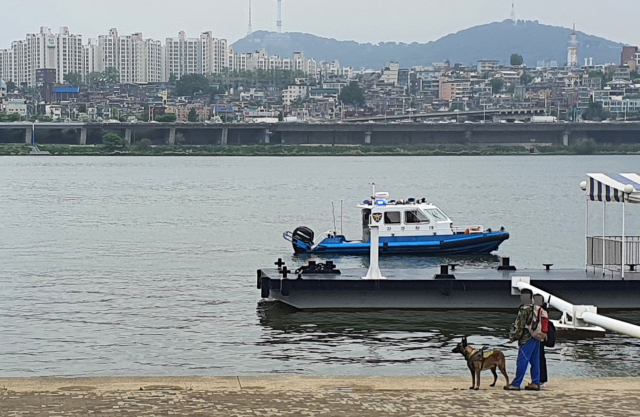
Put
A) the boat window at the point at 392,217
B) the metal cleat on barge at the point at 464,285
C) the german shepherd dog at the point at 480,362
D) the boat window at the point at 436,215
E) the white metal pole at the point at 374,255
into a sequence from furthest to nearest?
the boat window at the point at 436,215, the boat window at the point at 392,217, the white metal pole at the point at 374,255, the metal cleat on barge at the point at 464,285, the german shepherd dog at the point at 480,362

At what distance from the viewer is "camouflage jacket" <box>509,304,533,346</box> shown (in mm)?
15250

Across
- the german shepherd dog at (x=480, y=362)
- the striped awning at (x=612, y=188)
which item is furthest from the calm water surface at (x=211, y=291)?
the german shepherd dog at (x=480, y=362)

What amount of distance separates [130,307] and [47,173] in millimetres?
108033

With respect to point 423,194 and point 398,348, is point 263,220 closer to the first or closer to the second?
point 423,194

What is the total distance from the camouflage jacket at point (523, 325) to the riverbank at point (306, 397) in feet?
2.31

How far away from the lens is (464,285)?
25141mm

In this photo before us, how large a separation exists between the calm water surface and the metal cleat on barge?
1.08 ft

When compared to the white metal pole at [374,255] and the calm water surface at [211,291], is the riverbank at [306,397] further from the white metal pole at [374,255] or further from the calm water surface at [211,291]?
the white metal pole at [374,255]

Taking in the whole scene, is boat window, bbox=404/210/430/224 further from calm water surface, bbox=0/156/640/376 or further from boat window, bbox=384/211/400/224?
calm water surface, bbox=0/156/640/376

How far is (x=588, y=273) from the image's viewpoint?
85.5 feet

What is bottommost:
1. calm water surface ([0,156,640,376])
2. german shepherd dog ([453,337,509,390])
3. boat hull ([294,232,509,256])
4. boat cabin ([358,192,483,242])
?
calm water surface ([0,156,640,376])

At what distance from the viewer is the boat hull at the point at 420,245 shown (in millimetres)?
38531

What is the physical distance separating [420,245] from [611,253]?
12.9m

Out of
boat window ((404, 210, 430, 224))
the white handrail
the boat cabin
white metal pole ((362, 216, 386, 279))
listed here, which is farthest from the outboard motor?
the white handrail
